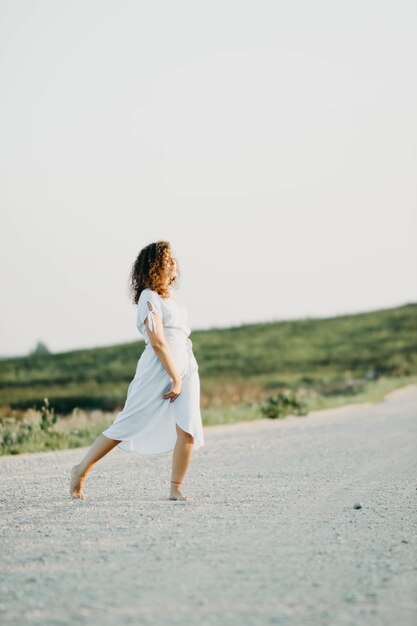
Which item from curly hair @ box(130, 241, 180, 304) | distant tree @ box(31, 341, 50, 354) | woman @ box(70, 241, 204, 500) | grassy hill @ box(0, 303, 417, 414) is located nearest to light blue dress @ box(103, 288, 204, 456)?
woman @ box(70, 241, 204, 500)

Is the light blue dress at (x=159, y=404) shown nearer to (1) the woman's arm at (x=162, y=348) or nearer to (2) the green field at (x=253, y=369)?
(1) the woman's arm at (x=162, y=348)

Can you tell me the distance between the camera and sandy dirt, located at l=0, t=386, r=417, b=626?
5113 millimetres

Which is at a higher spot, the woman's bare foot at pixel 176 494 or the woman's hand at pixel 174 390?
the woman's hand at pixel 174 390

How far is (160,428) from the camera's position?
895cm

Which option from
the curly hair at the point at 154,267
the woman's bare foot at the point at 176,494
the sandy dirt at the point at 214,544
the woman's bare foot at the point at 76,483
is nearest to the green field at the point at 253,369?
the sandy dirt at the point at 214,544

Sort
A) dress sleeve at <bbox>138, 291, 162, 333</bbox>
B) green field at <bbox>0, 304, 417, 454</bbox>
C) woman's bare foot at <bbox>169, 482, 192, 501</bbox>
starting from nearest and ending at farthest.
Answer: dress sleeve at <bbox>138, 291, 162, 333</bbox> < woman's bare foot at <bbox>169, 482, 192, 501</bbox> < green field at <bbox>0, 304, 417, 454</bbox>

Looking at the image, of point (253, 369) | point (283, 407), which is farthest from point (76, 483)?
point (253, 369)

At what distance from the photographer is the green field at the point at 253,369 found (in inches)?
1134

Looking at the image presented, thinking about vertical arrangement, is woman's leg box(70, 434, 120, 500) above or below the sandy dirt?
above

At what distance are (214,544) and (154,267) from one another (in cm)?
272

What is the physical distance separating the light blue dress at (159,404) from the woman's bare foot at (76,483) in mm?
472

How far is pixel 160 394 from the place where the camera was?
29.4 feet

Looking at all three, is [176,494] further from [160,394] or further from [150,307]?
[150,307]

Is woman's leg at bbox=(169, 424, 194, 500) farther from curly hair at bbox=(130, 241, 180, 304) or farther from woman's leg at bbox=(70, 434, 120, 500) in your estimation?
curly hair at bbox=(130, 241, 180, 304)
